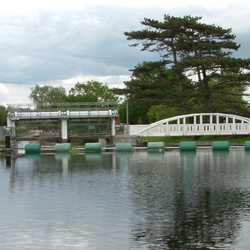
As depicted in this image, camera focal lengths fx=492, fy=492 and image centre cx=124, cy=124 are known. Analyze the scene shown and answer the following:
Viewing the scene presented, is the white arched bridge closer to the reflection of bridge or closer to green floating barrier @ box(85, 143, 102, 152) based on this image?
the reflection of bridge

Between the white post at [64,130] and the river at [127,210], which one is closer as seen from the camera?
the river at [127,210]

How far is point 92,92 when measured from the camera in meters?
110

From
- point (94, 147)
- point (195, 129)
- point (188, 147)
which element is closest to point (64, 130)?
point (94, 147)

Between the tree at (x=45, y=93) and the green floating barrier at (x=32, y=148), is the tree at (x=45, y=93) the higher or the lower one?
the higher one

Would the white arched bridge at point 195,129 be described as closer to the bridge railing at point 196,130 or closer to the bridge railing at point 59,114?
the bridge railing at point 196,130

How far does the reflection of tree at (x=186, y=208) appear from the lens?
1136cm

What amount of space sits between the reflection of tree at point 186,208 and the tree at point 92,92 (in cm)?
8260

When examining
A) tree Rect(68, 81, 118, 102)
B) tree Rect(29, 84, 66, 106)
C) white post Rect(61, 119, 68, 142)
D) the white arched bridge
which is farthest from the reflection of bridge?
tree Rect(29, 84, 66, 106)

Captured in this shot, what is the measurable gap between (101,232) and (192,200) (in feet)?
16.2

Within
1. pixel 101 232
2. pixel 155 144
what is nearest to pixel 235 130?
pixel 155 144

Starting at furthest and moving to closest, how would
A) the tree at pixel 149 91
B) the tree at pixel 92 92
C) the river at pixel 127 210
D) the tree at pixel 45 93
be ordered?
the tree at pixel 45 93
the tree at pixel 92 92
the tree at pixel 149 91
the river at pixel 127 210

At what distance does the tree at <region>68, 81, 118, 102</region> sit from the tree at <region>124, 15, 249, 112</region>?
51985 millimetres

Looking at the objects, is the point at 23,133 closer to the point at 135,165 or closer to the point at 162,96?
the point at 162,96

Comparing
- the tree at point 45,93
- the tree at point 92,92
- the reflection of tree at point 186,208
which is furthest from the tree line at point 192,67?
the tree at point 45,93
